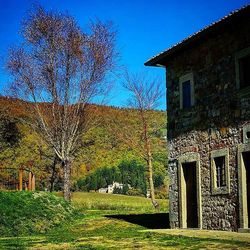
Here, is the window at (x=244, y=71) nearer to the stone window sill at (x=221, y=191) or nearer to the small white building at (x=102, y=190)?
→ the stone window sill at (x=221, y=191)

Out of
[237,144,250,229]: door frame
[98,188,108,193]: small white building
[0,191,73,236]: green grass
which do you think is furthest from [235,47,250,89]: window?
[98,188,108,193]: small white building

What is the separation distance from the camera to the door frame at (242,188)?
1177 cm

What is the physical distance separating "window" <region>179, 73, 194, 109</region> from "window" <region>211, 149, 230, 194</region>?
2.14 meters

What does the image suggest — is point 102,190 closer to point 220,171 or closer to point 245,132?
point 220,171

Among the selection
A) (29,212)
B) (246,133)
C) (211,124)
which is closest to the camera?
(246,133)

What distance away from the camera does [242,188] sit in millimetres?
11836

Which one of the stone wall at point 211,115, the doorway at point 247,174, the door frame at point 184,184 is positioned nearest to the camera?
the doorway at point 247,174

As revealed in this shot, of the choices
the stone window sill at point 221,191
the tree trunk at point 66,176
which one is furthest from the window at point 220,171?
the tree trunk at point 66,176

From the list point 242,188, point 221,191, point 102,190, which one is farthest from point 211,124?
point 102,190

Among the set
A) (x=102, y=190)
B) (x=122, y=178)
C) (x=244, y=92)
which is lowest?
(x=102, y=190)

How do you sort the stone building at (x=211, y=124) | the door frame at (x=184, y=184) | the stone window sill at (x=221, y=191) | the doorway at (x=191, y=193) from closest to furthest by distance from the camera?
the stone building at (x=211, y=124) → the stone window sill at (x=221, y=191) → the door frame at (x=184, y=184) → the doorway at (x=191, y=193)

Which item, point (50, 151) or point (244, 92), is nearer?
point (244, 92)

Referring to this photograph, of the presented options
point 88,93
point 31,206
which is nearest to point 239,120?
point 31,206

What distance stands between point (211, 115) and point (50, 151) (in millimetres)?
16958
